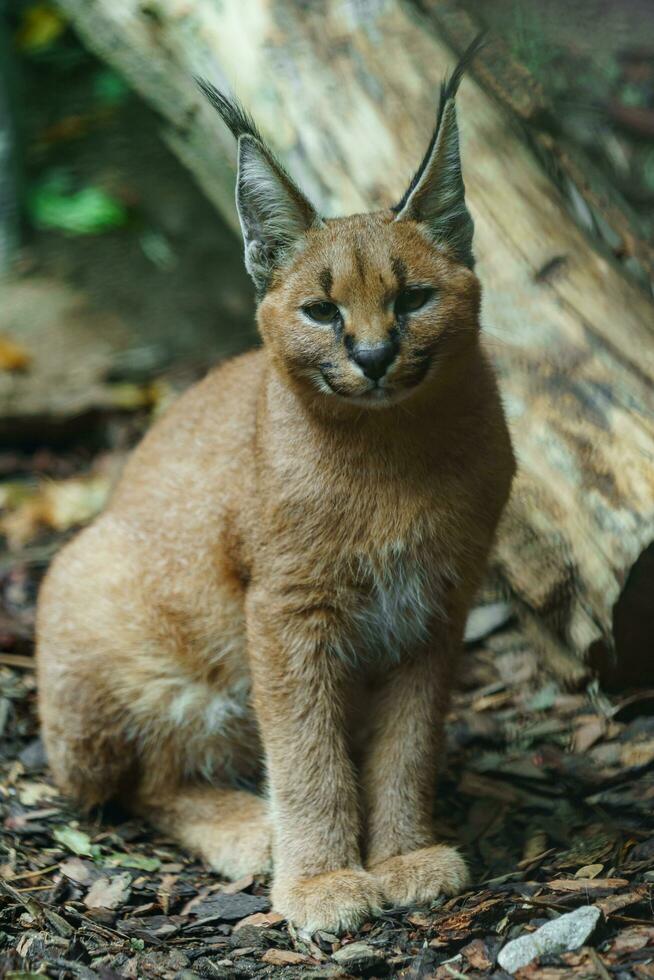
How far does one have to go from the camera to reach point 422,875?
4.35 meters

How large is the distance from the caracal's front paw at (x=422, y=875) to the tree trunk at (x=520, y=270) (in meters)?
1.25

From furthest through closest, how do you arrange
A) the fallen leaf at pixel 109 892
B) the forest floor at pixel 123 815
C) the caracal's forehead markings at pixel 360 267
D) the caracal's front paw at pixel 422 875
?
the fallen leaf at pixel 109 892, the caracal's front paw at pixel 422 875, the caracal's forehead markings at pixel 360 267, the forest floor at pixel 123 815

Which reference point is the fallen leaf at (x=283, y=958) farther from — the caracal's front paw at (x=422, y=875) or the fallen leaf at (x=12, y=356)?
the fallen leaf at (x=12, y=356)

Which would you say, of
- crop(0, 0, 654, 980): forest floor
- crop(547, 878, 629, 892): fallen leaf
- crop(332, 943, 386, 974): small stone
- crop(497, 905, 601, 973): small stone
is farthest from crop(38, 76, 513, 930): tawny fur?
crop(497, 905, 601, 973): small stone

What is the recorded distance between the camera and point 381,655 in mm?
4742

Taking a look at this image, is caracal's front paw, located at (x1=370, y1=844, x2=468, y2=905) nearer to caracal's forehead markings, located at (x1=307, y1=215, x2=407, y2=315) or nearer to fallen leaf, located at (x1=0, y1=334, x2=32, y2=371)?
caracal's forehead markings, located at (x1=307, y1=215, x2=407, y2=315)

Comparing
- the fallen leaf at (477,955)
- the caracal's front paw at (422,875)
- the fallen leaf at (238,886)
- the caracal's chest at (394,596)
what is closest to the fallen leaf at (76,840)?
the fallen leaf at (238,886)

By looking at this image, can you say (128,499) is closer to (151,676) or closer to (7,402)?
(151,676)

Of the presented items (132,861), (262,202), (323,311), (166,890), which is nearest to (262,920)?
(166,890)

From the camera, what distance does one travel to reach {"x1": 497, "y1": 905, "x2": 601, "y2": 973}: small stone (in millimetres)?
3656

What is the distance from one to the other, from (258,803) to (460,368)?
2186 mm

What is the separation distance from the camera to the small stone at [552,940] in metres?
3.66

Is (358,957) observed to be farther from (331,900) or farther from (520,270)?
(520,270)

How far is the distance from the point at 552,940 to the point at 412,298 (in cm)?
217
